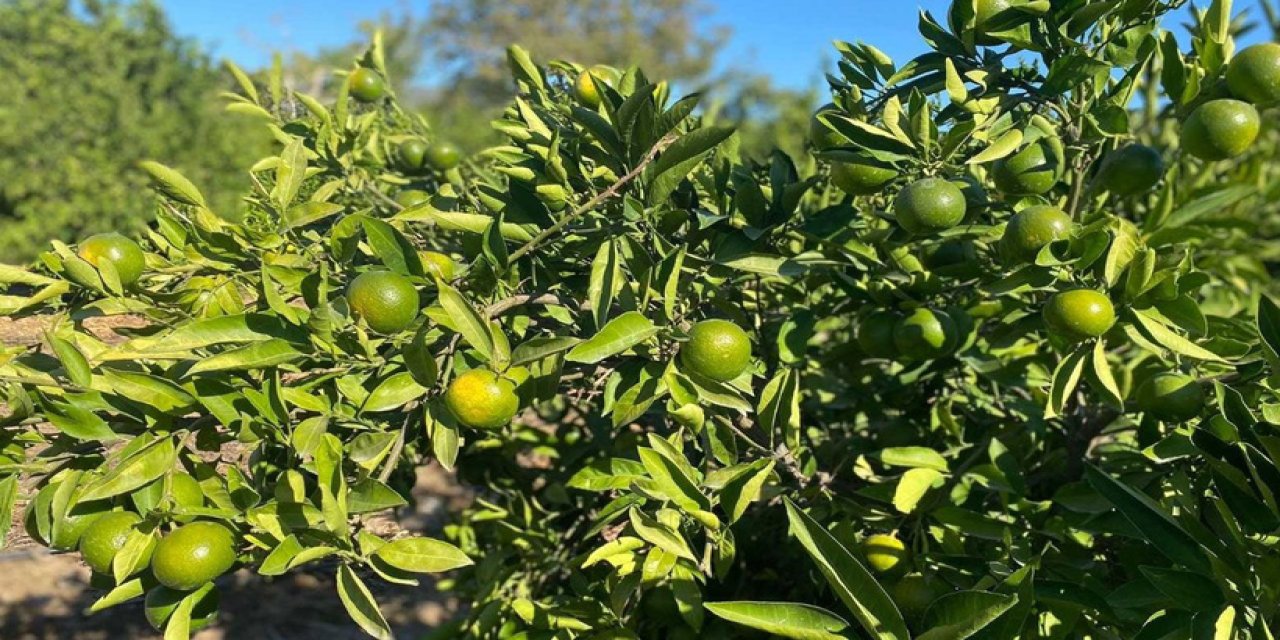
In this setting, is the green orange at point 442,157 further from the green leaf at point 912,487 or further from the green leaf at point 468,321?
the green leaf at point 912,487

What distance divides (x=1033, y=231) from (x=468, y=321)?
63 centimetres

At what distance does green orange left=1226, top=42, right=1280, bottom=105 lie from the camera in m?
1.00

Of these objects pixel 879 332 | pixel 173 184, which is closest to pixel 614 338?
pixel 879 332

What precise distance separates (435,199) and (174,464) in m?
0.48

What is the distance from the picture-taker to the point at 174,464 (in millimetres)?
893

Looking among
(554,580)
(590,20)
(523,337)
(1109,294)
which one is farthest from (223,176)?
(590,20)

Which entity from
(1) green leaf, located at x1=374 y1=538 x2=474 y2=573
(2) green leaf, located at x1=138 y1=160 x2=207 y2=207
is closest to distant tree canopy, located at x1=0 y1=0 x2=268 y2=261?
(2) green leaf, located at x1=138 y1=160 x2=207 y2=207

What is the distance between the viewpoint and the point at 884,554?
1113mm

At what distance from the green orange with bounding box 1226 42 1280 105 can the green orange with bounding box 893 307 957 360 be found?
16.8 inches

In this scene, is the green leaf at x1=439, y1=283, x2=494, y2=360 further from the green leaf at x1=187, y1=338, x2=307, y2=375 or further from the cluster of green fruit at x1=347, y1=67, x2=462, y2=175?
the cluster of green fruit at x1=347, y1=67, x2=462, y2=175

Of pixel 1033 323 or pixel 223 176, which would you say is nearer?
pixel 1033 323

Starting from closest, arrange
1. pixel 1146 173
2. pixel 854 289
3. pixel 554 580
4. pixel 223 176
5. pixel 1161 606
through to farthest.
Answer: pixel 1161 606, pixel 1146 173, pixel 854 289, pixel 554 580, pixel 223 176

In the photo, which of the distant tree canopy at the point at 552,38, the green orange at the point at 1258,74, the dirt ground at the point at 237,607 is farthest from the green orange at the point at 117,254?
the distant tree canopy at the point at 552,38

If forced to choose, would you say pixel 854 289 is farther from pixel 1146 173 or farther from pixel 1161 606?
pixel 1161 606
